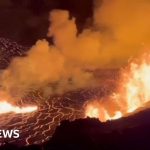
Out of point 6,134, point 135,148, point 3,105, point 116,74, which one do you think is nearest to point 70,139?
point 135,148

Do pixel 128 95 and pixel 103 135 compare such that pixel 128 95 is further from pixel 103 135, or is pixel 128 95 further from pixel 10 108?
pixel 103 135

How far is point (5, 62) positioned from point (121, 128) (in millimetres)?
26452

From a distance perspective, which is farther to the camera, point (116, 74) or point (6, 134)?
point (116, 74)

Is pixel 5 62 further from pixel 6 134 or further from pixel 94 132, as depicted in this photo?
pixel 94 132

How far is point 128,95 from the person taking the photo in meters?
45.8

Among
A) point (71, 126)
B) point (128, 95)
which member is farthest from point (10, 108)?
point (71, 126)

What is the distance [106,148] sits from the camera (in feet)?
93.6

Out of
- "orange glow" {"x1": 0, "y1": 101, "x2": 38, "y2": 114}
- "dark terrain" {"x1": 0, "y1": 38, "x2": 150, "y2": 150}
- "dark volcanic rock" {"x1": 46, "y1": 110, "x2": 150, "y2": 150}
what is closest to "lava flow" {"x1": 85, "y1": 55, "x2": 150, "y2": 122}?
"dark terrain" {"x1": 0, "y1": 38, "x2": 150, "y2": 150}

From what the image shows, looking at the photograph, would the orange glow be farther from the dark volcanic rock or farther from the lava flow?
the dark volcanic rock

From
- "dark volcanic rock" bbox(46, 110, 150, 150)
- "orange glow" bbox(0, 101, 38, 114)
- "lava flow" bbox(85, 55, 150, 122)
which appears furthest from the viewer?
"orange glow" bbox(0, 101, 38, 114)

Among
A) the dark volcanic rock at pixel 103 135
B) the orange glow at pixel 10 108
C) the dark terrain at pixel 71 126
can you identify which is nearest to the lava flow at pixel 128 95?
the dark terrain at pixel 71 126

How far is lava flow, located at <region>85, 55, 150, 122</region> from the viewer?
4424 cm

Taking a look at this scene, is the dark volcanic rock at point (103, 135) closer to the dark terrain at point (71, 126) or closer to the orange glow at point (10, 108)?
the dark terrain at point (71, 126)

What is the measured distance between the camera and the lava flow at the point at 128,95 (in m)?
44.2
